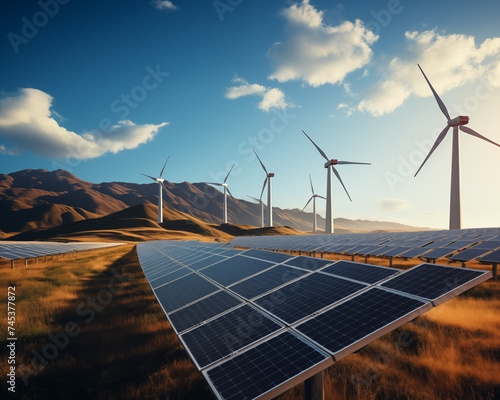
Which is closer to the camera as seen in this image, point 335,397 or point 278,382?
point 278,382

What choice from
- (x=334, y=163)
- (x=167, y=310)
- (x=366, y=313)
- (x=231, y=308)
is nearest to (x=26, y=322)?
(x=167, y=310)

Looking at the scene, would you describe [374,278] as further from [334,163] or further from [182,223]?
[182,223]

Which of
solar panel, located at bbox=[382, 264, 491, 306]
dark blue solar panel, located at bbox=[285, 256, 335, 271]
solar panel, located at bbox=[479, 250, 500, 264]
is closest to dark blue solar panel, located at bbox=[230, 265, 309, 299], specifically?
dark blue solar panel, located at bbox=[285, 256, 335, 271]

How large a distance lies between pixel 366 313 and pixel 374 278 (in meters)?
2.08

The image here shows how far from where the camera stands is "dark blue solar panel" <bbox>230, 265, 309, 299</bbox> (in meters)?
7.84

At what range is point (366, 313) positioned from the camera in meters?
5.32

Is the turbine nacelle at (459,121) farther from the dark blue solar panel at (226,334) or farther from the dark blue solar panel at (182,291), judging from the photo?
the dark blue solar panel at (226,334)

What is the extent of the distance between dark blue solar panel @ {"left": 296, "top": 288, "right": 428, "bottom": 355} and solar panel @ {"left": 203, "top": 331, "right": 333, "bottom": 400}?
0.35 meters

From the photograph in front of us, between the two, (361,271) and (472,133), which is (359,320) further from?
(472,133)

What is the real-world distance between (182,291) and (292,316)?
5265 mm

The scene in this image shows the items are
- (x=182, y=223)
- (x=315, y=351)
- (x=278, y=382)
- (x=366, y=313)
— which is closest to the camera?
(x=278, y=382)

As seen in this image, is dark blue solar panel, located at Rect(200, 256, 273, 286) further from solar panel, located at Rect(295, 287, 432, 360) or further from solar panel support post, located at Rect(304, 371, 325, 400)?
solar panel support post, located at Rect(304, 371, 325, 400)

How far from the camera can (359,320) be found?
→ 514 centimetres

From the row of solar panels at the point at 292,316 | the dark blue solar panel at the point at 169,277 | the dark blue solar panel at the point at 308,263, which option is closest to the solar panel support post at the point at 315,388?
the row of solar panels at the point at 292,316
